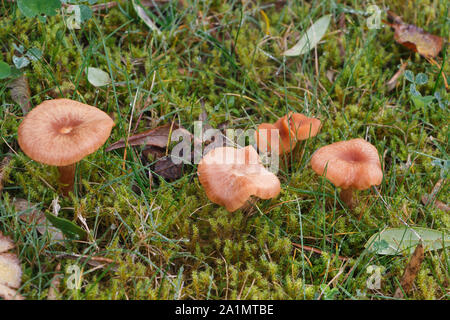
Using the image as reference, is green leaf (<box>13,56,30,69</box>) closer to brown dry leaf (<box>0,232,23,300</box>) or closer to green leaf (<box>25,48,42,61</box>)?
green leaf (<box>25,48,42,61</box>)

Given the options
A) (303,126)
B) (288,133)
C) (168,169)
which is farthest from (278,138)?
(168,169)

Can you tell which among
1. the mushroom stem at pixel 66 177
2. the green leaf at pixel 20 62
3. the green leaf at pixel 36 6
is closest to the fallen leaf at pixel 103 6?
the green leaf at pixel 36 6

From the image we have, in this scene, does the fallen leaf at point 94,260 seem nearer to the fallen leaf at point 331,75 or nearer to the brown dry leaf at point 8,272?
the brown dry leaf at point 8,272

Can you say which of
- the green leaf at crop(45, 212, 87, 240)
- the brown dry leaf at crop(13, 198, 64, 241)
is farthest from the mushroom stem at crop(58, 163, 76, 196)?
the green leaf at crop(45, 212, 87, 240)

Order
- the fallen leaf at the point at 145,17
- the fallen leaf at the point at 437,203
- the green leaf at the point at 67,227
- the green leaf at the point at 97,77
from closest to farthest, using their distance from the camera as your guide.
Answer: the green leaf at the point at 67,227 → the fallen leaf at the point at 437,203 → the green leaf at the point at 97,77 → the fallen leaf at the point at 145,17

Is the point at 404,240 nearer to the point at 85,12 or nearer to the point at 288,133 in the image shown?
the point at 288,133

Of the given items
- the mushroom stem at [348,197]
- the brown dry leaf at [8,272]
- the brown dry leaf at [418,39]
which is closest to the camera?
the brown dry leaf at [8,272]
